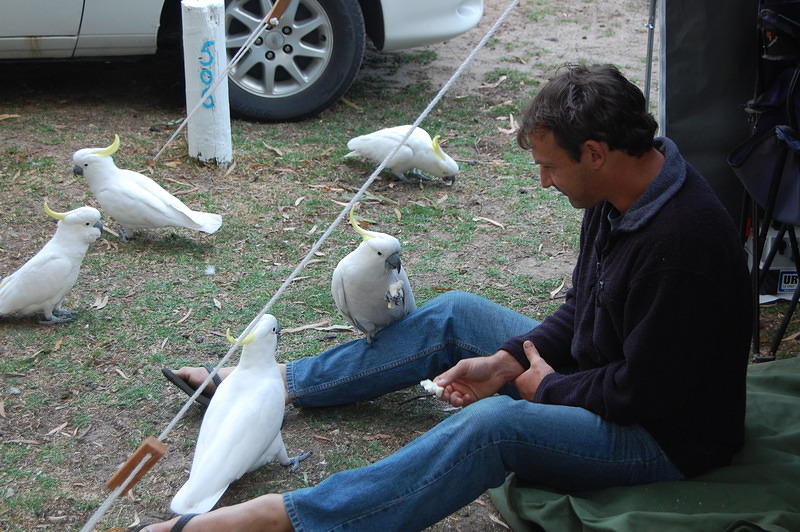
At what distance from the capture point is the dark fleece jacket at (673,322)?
6.49 ft

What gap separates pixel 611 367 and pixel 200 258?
247 centimetres

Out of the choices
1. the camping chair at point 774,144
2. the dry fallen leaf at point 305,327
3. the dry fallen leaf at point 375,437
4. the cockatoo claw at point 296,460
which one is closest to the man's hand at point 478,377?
the dry fallen leaf at point 375,437

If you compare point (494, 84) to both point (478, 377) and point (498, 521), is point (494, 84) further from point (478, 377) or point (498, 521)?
point (498, 521)

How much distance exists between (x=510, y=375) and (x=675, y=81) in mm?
1747

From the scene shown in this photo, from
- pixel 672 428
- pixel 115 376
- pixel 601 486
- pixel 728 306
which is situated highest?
pixel 728 306

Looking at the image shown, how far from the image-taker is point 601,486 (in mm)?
2201

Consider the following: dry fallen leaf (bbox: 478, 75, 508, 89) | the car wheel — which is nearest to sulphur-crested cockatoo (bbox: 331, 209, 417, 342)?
the car wheel

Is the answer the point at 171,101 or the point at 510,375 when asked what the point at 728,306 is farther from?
the point at 171,101

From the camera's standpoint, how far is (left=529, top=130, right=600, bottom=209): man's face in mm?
2096

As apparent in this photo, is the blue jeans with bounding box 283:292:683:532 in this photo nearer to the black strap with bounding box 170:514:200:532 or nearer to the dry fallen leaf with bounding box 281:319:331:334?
the black strap with bounding box 170:514:200:532

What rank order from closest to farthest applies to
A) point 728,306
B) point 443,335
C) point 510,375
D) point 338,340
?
point 728,306 < point 510,375 < point 443,335 < point 338,340

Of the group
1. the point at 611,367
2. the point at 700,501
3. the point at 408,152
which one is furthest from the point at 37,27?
the point at 700,501

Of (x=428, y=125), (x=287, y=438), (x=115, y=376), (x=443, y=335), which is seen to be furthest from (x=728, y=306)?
(x=428, y=125)

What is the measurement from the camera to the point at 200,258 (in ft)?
13.5
